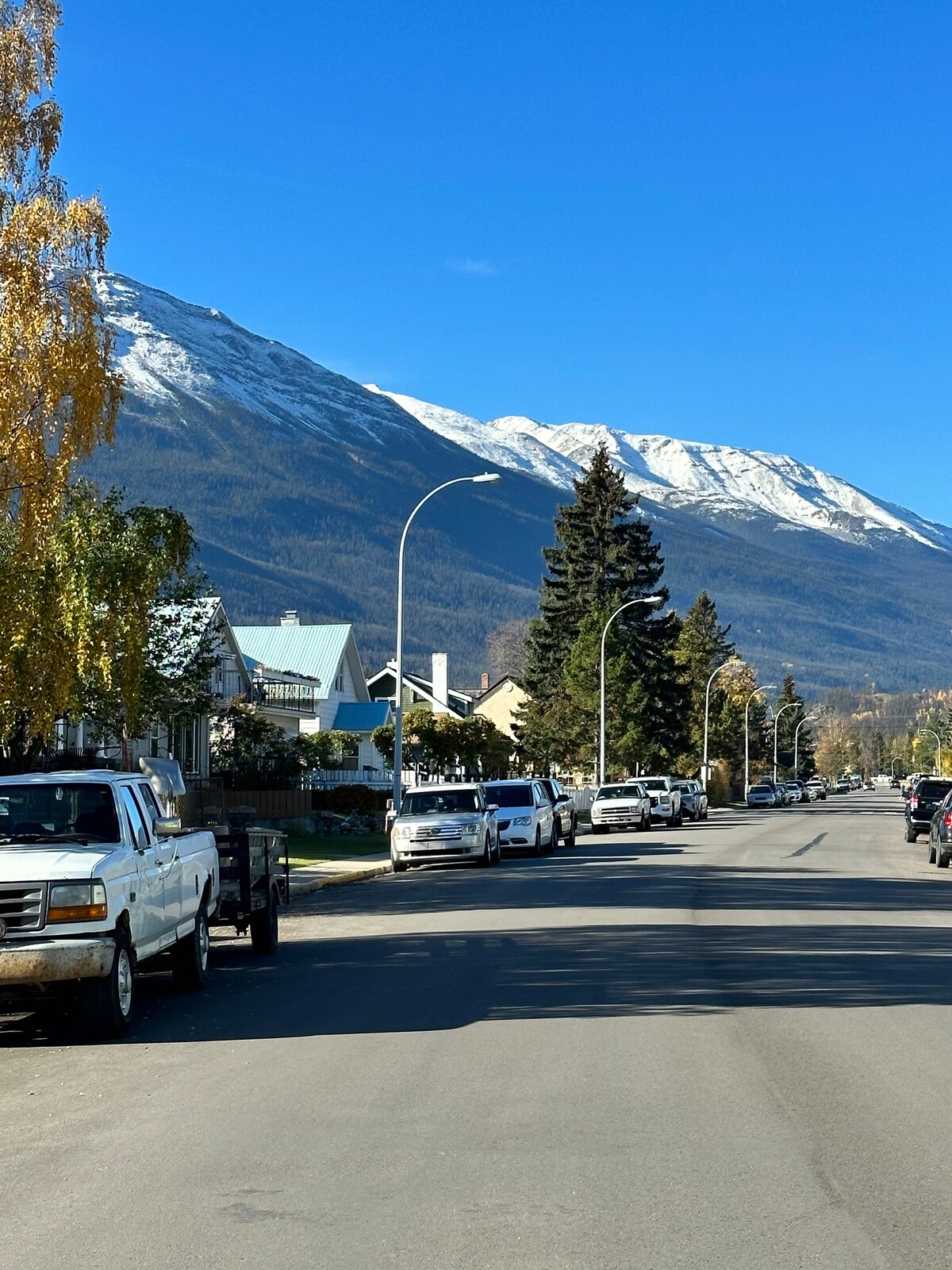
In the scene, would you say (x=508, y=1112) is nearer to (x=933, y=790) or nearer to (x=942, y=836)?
(x=942, y=836)

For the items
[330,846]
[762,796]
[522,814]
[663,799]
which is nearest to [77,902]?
[522,814]

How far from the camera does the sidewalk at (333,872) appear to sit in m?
26.9

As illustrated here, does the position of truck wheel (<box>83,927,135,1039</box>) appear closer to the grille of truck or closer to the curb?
the grille of truck

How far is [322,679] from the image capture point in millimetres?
77312

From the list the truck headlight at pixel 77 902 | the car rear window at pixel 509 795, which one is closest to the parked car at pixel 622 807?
the car rear window at pixel 509 795

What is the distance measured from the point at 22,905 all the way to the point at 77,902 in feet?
1.23

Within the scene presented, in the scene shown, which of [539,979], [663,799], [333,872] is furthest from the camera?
[663,799]

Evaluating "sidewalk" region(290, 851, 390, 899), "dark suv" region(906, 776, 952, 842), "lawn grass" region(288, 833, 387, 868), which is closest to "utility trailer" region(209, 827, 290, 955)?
"sidewalk" region(290, 851, 390, 899)

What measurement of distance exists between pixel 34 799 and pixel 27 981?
2.34 m

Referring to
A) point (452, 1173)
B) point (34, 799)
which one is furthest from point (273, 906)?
point (452, 1173)

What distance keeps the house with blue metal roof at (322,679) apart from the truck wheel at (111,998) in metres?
57.2

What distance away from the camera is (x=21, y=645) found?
68.0 feet

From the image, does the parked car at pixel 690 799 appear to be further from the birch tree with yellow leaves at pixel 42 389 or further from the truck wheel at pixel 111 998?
the truck wheel at pixel 111 998

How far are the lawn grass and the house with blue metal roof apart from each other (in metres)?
25.3
